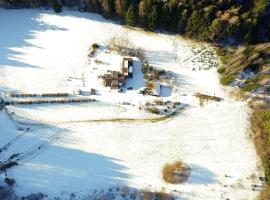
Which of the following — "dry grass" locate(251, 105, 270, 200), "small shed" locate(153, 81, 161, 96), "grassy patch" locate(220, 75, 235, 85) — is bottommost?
"dry grass" locate(251, 105, 270, 200)

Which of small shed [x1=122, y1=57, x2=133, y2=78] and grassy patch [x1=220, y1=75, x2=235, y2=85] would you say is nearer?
small shed [x1=122, y1=57, x2=133, y2=78]

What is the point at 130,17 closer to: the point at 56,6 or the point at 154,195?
the point at 56,6

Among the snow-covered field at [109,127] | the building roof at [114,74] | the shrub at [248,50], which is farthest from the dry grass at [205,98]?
the building roof at [114,74]

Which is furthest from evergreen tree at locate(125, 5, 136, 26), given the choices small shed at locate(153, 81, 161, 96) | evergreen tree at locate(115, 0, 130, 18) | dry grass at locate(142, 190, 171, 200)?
dry grass at locate(142, 190, 171, 200)

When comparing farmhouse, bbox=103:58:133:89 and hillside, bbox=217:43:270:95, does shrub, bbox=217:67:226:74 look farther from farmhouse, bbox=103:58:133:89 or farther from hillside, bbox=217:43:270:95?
farmhouse, bbox=103:58:133:89

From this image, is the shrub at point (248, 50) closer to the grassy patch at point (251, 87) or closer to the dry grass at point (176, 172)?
the grassy patch at point (251, 87)

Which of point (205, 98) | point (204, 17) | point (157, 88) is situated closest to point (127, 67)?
point (157, 88)
